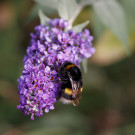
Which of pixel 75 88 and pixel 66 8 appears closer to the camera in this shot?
pixel 75 88

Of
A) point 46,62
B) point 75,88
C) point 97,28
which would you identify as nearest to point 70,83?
point 75,88

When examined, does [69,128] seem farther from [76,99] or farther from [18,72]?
[76,99]

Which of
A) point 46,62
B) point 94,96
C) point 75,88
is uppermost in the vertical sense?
point 94,96

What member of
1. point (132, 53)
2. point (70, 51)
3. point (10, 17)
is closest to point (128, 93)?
point (132, 53)

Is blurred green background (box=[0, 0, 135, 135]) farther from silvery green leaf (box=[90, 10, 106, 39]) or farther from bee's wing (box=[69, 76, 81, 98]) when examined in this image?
bee's wing (box=[69, 76, 81, 98])

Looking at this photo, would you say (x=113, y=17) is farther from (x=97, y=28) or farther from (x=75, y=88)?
(x=75, y=88)

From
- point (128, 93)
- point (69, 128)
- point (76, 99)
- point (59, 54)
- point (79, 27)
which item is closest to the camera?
point (76, 99)
